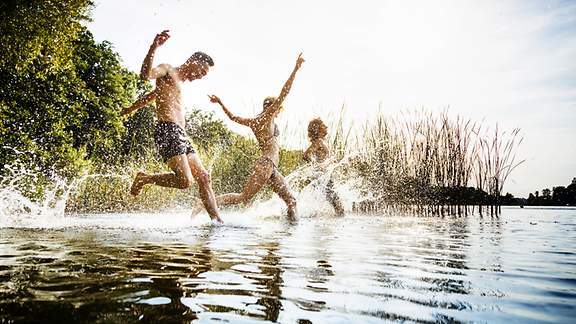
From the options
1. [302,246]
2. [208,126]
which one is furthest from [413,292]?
[208,126]

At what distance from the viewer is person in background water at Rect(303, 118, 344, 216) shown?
8.12 m

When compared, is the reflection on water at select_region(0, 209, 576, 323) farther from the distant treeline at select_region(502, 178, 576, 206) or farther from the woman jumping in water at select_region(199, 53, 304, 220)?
the distant treeline at select_region(502, 178, 576, 206)

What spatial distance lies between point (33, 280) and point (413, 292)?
1602mm

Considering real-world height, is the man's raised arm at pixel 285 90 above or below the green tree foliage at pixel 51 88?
below

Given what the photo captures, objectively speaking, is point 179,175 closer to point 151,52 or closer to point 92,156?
point 151,52

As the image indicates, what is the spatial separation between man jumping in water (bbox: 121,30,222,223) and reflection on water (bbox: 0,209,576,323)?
1.66 m

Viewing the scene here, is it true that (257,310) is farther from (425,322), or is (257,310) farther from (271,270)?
(271,270)

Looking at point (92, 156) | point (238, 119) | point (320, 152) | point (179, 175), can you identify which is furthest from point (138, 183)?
point (92, 156)

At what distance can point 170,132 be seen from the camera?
4.70 m

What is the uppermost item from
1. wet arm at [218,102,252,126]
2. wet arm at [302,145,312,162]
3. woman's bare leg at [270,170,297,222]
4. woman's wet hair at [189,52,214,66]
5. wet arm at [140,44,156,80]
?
woman's wet hair at [189,52,214,66]

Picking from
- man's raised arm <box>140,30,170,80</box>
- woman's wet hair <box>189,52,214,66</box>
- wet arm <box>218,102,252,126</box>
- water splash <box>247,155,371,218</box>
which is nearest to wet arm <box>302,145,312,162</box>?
water splash <box>247,155,371,218</box>

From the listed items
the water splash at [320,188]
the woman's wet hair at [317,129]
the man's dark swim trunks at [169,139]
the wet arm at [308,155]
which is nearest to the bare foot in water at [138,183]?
the man's dark swim trunks at [169,139]

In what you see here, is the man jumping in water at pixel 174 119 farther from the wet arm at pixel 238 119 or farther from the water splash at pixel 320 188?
the water splash at pixel 320 188

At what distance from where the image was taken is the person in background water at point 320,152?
8.12 m
